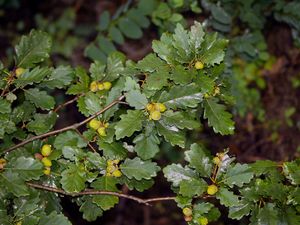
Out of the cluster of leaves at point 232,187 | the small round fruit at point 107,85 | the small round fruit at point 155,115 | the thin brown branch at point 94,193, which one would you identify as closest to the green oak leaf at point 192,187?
the cluster of leaves at point 232,187

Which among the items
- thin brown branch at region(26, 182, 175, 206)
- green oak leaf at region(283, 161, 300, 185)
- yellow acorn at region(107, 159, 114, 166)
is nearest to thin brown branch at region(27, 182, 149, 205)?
thin brown branch at region(26, 182, 175, 206)

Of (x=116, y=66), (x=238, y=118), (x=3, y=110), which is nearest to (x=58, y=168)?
(x=3, y=110)

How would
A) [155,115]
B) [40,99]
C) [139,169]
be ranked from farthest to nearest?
[40,99] < [139,169] < [155,115]

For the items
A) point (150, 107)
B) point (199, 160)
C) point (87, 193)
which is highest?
point (150, 107)

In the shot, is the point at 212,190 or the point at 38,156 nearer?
the point at 212,190

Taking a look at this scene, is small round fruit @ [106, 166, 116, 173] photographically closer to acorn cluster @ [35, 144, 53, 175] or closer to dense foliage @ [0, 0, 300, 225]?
dense foliage @ [0, 0, 300, 225]

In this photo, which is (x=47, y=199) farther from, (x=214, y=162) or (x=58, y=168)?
(x=214, y=162)

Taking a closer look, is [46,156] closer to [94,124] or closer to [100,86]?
[94,124]

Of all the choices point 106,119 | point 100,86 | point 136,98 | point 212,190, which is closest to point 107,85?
point 100,86
